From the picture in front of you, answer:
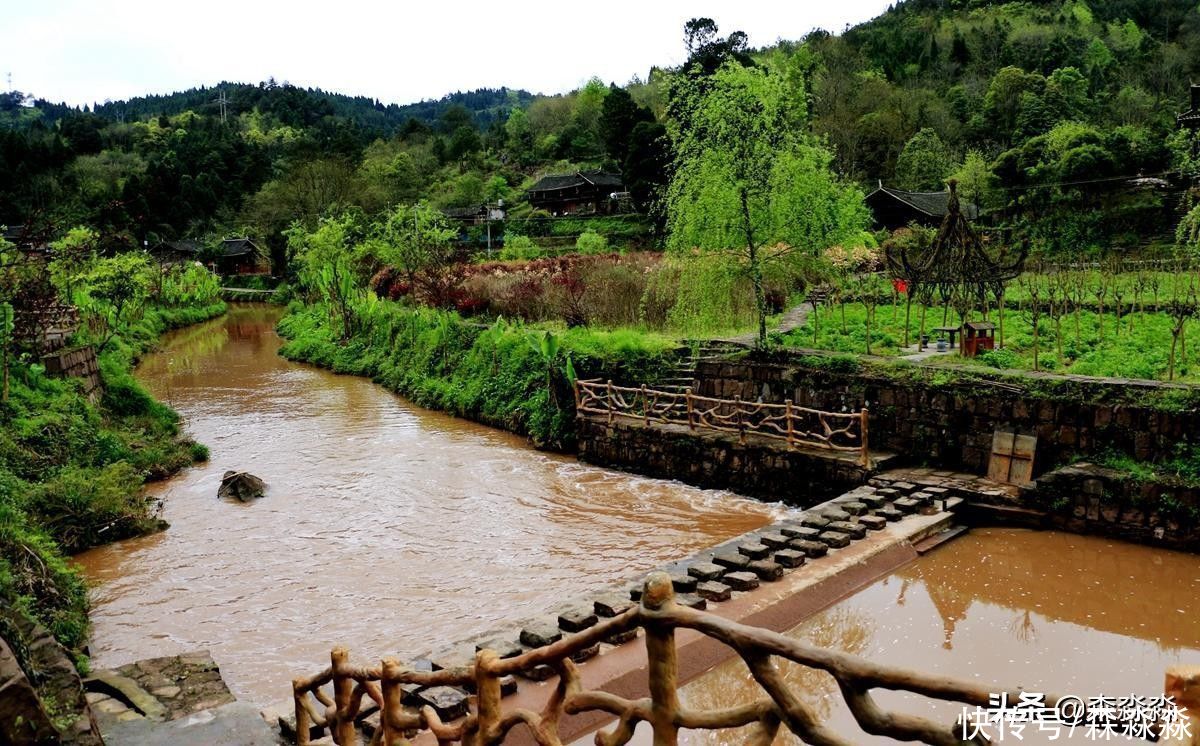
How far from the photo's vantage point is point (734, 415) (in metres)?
15.4

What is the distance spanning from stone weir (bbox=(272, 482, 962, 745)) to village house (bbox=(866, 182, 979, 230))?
24005 mm

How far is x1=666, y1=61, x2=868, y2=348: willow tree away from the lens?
52.2 feet

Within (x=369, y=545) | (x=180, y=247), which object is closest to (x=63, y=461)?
(x=369, y=545)

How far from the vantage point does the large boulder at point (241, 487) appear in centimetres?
1473

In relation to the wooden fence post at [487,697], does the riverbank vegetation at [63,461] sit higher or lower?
lower

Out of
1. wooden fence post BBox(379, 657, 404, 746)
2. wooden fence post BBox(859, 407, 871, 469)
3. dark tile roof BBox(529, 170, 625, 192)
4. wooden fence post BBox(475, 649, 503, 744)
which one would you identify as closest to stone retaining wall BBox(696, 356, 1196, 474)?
wooden fence post BBox(859, 407, 871, 469)

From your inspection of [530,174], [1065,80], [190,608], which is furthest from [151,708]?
[530,174]

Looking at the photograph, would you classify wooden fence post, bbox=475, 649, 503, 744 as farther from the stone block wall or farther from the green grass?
the green grass

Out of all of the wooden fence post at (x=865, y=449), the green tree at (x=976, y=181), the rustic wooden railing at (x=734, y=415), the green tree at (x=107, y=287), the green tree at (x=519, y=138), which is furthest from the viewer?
the green tree at (x=519, y=138)

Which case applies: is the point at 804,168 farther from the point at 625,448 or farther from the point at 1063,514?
the point at 1063,514

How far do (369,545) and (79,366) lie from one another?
9.97m

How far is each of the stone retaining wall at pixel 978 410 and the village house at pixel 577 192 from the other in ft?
123

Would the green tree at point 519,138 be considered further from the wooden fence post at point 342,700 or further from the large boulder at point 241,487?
the wooden fence post at point 342,700

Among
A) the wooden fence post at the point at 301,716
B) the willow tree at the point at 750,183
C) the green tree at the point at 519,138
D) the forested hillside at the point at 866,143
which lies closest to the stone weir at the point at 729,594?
the wooden fence post at the point at 301,716
